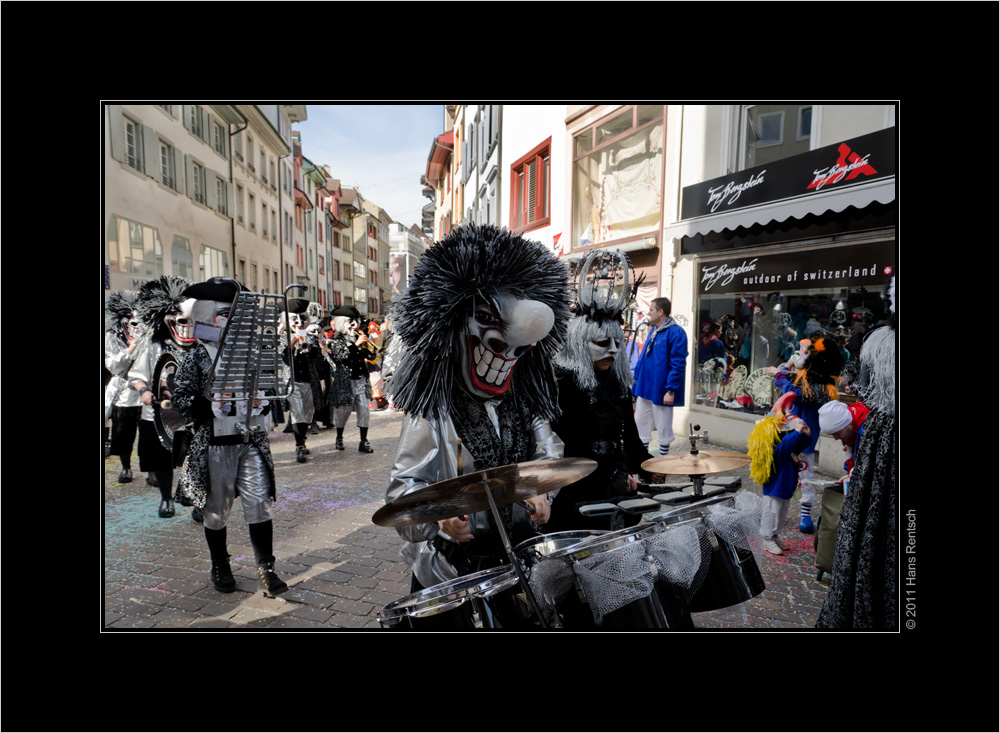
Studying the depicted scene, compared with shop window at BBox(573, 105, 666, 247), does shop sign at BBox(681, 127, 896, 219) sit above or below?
below

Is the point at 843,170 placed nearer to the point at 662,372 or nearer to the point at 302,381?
the point at 662,372

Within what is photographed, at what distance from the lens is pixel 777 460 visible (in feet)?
12.4

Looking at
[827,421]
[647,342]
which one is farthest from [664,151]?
[827,421]

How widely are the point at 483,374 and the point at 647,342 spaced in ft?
14.4

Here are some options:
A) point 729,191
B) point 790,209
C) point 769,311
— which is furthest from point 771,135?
point 769,311

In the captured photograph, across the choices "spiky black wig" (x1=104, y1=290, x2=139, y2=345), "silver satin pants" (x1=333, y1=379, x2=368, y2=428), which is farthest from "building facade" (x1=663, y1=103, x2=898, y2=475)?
"spiky black wig" (x1=104, y1=290, x2=139, y2=345)

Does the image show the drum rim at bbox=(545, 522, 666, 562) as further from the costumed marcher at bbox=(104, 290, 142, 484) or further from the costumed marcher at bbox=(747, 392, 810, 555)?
the costumed marcher at bbox=(104, 290, 142, 484)

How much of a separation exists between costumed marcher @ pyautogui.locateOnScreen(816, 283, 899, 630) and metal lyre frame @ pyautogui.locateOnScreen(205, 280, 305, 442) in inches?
112

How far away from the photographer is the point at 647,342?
608cm

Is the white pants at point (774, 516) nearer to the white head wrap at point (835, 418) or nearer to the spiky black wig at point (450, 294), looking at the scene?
the white head wrap at point (835, 418)

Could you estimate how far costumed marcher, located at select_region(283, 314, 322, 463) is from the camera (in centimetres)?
684

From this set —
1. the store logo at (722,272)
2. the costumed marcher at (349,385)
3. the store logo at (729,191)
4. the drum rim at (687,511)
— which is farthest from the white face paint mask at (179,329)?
the store logo at (722,272)
